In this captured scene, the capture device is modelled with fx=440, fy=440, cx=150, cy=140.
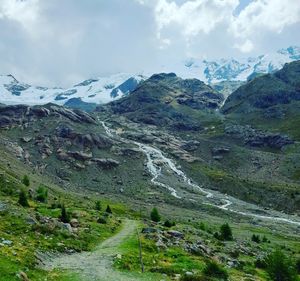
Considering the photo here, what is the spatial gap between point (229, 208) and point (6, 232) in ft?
457

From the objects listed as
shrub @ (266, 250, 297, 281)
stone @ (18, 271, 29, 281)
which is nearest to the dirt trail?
stone @ (18, 271, 29, 281)

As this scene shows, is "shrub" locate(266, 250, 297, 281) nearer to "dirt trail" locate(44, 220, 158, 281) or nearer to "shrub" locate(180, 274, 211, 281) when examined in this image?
"shrub" locate(180, 274, 211, 281)

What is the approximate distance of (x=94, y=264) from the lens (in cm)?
3966

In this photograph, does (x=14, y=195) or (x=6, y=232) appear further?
(x=14, y=195)

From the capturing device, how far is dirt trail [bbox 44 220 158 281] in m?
35.6

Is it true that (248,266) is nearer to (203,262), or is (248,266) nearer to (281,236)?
(203,262)

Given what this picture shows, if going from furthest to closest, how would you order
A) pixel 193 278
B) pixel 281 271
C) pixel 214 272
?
1. pixel 281 271
2. pixel 214 272
3. pixel 193 278

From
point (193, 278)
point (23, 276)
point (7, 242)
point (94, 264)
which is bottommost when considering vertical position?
point (94, 264)

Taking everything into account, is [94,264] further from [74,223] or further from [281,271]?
[74,223]

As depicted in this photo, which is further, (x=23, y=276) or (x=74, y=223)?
(x=74, y=223)

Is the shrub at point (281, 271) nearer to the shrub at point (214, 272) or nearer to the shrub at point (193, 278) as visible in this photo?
the shrub at point (214, 272)

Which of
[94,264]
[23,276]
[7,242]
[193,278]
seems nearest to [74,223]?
[7,242]

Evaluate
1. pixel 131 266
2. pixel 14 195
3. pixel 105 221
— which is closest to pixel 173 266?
pixel 131 266

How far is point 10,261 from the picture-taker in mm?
33031
